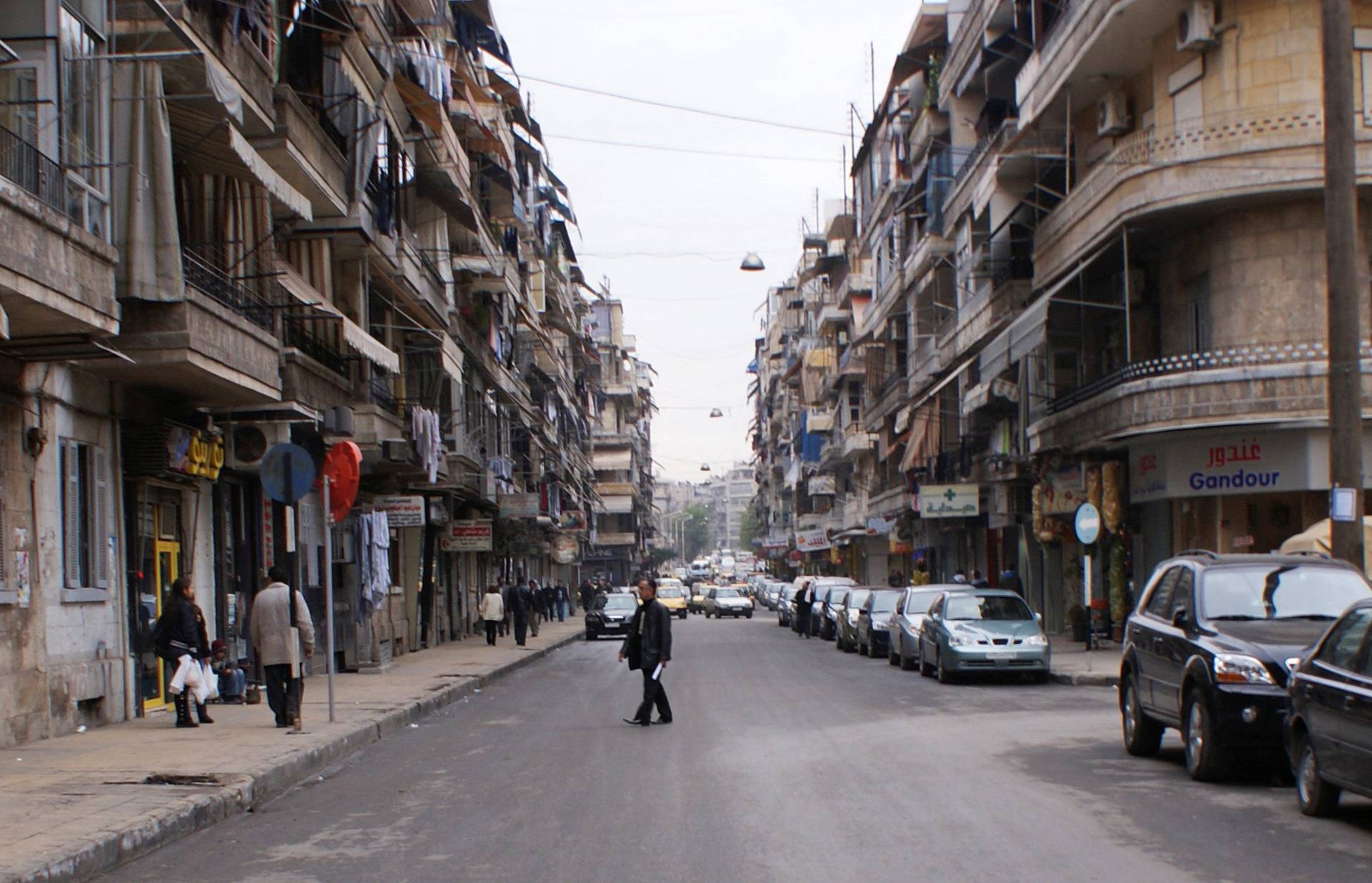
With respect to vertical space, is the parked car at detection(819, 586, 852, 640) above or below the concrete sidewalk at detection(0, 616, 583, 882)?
below

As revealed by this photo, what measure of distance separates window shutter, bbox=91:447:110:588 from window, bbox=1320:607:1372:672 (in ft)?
43.5

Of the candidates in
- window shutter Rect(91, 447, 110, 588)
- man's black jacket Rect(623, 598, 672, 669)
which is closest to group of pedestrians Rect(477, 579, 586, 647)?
man's black jacket Rect(623, 598, 672, 669)

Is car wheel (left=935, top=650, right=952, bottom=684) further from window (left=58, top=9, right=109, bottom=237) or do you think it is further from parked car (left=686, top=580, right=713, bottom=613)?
parked car (left=686, top=580, right=713, bottom=613)

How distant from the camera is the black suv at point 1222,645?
11188 mm

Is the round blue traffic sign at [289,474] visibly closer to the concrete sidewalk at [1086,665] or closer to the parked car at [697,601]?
the concrete sidewalk at [1086,665]

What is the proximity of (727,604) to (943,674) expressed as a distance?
4748 centimetres

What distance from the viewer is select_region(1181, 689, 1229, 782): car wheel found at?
11.4 metres

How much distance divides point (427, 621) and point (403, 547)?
9.08 feet

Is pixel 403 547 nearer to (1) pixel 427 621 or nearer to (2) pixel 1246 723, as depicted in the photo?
(1) pixel 427 621

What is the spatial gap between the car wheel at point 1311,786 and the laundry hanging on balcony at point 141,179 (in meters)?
11.9

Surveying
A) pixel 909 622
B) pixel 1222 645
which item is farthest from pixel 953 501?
pixel 1222 645

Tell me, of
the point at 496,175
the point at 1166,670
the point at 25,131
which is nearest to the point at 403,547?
the point at 496,175

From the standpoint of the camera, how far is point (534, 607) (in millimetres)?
52469

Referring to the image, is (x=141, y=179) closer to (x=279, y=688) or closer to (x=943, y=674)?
(x=279, y=688)
